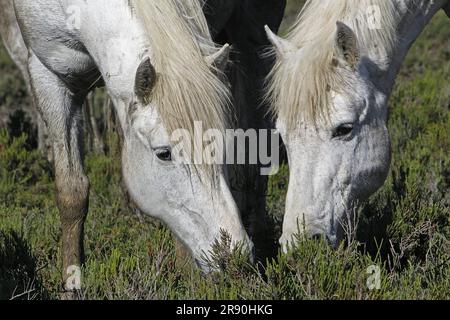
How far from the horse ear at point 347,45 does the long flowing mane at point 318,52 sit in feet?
0.12

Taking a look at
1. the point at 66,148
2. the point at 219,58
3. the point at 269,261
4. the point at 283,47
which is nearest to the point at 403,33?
the point at 283,47

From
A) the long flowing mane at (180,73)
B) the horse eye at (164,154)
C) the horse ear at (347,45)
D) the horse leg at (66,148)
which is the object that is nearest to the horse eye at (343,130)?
the horse ear at (347,45)

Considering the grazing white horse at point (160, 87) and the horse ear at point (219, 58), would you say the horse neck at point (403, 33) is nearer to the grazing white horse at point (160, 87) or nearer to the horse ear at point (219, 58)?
the horse ear at point (219, 58)

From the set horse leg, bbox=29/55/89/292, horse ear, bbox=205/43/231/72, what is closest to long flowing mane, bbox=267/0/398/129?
horse ear, bbox=205/43/231/72

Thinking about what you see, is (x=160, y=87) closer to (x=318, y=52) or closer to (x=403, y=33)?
(x=318, y=52)

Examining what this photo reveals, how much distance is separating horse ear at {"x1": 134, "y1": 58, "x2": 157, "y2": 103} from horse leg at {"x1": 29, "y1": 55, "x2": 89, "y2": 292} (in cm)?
112

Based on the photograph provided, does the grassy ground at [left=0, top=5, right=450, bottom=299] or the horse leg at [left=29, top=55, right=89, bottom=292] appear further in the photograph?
the horse leg at [left=29, top=55, right=89, bottom=292]

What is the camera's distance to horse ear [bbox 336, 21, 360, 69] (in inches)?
162

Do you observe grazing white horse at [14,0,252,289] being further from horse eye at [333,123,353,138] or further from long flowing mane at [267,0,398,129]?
horse eye at [333,123,353,138]

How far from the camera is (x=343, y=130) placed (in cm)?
427

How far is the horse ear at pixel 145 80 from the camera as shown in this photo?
3.95 metres

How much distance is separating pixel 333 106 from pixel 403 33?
754 millimetres

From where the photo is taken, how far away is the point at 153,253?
189 inches
